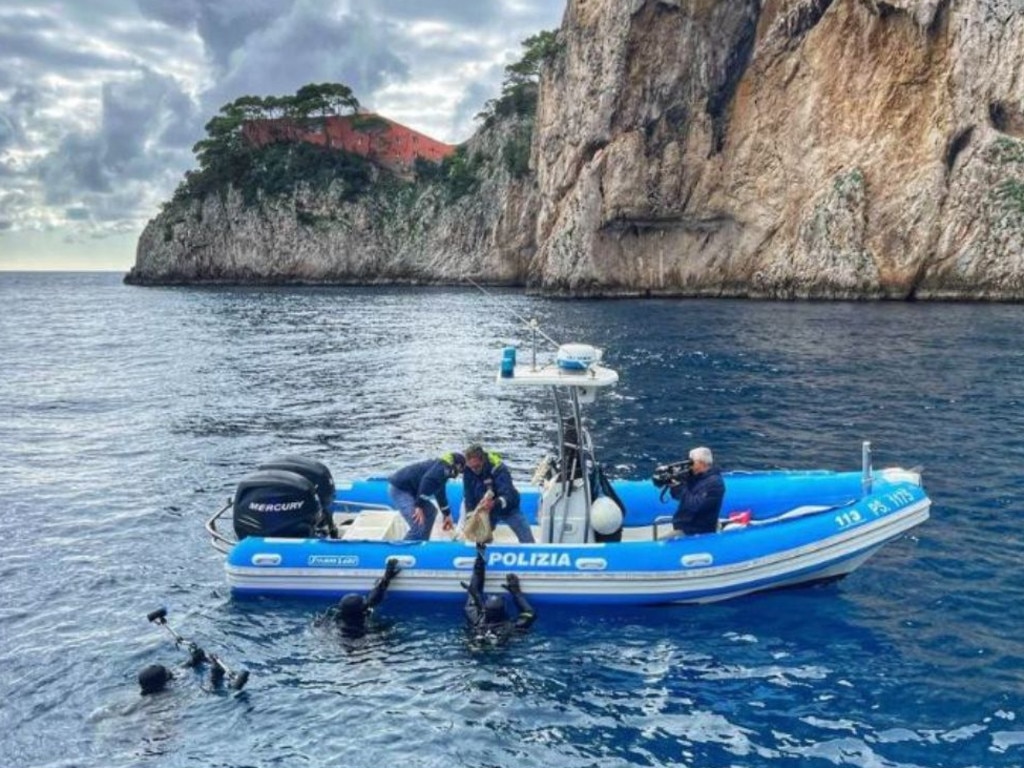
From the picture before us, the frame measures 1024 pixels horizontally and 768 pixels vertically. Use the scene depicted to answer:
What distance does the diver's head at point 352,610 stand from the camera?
11.4 meters

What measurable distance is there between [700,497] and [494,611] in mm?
3304

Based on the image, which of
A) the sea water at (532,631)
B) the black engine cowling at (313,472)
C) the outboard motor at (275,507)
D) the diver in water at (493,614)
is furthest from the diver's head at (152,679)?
the diver in water at (493,614)

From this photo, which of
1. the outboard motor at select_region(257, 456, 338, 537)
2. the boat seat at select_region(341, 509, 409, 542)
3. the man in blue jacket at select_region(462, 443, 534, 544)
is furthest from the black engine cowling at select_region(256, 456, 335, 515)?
the man in blue jacket at select_region(462, 443, 534, 544)

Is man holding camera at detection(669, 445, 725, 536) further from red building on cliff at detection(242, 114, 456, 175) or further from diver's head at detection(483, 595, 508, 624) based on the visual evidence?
red building on cliff at detection(242, 114, 456, 175)

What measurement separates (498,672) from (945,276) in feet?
180

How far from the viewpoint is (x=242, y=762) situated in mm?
8672

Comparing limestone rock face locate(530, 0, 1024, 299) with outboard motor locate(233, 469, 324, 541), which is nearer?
outboard motor locate(233, 469, 324, 541)

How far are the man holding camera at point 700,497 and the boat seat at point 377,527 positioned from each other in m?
4.25

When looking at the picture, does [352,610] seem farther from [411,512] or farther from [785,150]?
[785,150]

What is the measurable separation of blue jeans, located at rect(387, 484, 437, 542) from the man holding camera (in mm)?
3695

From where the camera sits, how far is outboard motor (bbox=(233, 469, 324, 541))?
41.9 feet

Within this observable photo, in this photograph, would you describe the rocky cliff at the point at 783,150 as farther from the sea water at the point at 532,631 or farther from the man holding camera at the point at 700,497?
the man holding camera at the point at 700,497

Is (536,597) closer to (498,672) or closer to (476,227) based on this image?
(498,672)

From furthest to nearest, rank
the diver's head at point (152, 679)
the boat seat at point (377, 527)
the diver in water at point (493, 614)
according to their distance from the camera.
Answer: the boat seat at point (377, 527) < the diver in water at point (493, 614) < the diver's head at point (152, 679)
